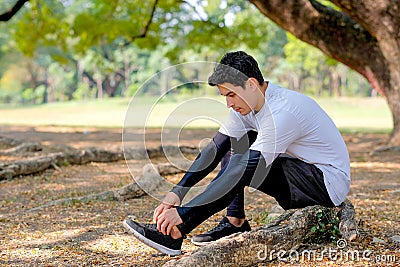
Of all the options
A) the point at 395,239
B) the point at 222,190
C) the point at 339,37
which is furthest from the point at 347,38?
the point at 222,190

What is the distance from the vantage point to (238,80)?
107 inches

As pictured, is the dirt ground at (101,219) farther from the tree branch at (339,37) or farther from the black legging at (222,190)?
the tree branch at (339,37)

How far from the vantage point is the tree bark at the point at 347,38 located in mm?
7668

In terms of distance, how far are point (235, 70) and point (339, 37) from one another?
5892 millimetres

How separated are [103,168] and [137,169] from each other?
0.91m

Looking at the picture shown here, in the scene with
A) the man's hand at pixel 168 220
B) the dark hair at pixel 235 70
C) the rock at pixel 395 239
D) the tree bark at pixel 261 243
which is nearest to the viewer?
the tree bark at pixel 261 243

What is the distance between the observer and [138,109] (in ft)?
11.1

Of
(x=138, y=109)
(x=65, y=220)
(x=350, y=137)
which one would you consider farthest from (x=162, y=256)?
(x=350, y=137)

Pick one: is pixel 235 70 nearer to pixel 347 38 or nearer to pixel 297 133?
pixel 297 133

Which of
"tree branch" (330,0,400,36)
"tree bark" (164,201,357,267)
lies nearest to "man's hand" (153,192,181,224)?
"tree bark" (164,201,357,267)

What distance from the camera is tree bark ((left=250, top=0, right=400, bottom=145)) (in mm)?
7668

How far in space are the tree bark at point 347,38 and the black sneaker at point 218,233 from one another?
509cm

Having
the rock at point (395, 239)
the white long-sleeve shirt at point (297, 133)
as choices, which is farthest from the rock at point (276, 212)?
the rock at point (395, 239)

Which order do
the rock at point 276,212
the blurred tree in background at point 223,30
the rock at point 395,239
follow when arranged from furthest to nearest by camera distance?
the blurred tree in background at point 223,30 < the rock at point 276,212 < the rock at point 395,239
